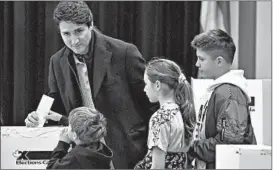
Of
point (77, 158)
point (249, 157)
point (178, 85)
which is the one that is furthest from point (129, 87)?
point (249, 157)

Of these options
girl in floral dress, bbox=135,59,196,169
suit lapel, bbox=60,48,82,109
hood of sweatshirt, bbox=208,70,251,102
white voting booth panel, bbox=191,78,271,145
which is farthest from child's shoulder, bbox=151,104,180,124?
white voting booth panel, bbox=191,78,271,145

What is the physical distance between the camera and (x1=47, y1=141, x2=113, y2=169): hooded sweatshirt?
1.13 meters

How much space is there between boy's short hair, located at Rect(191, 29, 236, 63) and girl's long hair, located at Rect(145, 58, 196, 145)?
94mm

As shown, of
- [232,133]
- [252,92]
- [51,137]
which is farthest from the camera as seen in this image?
[252,92]

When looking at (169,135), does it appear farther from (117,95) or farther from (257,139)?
(257,139)

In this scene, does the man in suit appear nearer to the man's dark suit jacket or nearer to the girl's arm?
→ the man's dark suit jacket

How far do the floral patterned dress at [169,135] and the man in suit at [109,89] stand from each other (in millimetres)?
132

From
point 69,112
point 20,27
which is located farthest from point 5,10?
point 69,112

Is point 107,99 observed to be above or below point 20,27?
below

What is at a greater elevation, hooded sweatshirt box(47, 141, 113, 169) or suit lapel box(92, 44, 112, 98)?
suit lapel box(92, 44, 112, 98)

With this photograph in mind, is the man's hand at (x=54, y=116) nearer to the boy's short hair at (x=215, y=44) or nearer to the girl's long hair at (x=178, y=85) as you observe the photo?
the girl's long hair at (x=178, y=85)

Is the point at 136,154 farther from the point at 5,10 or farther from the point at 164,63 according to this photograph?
the point at 5,10

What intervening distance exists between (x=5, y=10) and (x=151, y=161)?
682 mm

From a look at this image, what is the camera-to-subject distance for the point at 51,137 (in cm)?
121
